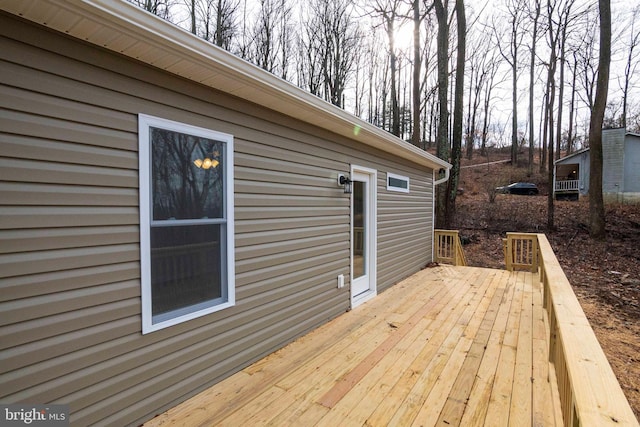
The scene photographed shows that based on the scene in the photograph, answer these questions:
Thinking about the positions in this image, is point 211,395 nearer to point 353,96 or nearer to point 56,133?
point 56,133

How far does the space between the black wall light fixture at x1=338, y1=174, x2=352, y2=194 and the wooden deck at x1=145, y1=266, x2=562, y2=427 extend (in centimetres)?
165

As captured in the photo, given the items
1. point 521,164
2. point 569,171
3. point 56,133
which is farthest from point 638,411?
point 521,164

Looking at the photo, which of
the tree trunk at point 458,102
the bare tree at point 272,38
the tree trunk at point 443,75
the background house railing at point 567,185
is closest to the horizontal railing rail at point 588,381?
Answer: the tree trunk at point 458,102

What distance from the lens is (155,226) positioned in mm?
2191

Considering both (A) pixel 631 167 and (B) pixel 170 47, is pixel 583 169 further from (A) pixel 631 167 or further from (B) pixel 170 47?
(B) pixel 170 47

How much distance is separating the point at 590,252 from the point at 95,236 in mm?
11436

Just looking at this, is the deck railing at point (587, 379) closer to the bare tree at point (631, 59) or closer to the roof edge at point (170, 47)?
the roof edge at point (170, 47)

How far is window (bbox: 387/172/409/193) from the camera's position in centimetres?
559

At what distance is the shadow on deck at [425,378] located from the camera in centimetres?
182

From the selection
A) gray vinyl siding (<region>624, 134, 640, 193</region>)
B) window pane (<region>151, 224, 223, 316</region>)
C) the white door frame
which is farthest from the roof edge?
gray vinyl siding (<region>624, 134, 640, 193</region>)

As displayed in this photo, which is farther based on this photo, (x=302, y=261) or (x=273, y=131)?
(x=302, y=261)

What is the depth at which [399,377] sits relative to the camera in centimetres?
272

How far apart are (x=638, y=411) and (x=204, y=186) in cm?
415

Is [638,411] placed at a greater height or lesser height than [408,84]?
lesser
